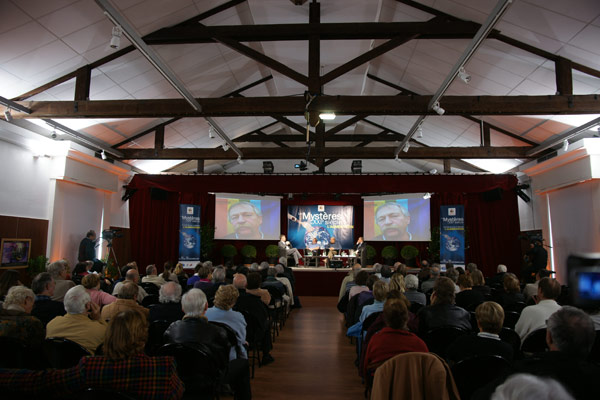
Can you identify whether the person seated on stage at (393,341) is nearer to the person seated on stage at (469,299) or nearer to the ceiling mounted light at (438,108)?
the person seated on stage at (469,299)

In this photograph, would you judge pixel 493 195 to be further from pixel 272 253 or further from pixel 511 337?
pixel 511 337

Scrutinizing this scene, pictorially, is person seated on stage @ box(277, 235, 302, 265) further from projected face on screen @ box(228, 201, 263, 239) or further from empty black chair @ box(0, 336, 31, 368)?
empty black chair @ box(0, 336, 31, 368)

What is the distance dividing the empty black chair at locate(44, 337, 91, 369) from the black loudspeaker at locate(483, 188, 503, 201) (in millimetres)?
10852

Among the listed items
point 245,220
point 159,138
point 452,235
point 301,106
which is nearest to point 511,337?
point 301,106

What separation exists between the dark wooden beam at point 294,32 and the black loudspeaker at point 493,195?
20.8 ft

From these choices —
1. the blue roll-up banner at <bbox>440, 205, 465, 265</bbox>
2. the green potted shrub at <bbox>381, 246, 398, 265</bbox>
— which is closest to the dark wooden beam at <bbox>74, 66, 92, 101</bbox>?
the blue roll-up banner at <bbox>440, 205, 465, 265</bbox>

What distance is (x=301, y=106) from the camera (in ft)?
19.3

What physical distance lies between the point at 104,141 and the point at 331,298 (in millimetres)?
6577

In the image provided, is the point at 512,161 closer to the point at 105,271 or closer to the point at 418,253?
the point at 418,253

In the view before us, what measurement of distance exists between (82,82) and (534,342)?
6.47 meters

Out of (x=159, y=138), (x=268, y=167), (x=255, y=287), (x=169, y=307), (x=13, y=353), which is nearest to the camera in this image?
(x=13, y=353)

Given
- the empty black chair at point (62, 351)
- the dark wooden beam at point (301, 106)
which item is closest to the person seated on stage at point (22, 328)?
the empty black chair at point (62, 351)

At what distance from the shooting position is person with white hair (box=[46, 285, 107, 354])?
257cm

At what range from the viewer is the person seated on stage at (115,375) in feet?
5.16
